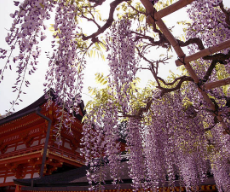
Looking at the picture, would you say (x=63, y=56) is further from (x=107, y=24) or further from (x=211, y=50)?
(x=211, y=50)

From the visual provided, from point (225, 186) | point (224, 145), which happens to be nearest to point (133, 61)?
point (224, 145)

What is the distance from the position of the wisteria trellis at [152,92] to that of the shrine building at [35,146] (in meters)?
4.27

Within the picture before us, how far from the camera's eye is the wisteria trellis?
7.66 feet

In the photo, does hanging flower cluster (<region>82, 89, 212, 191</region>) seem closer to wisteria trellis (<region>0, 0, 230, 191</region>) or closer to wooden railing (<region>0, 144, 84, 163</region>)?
wisteria trellis (<region>0, 0, 230, 191</region>)

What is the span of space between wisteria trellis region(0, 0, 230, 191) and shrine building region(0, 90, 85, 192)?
4.27 m

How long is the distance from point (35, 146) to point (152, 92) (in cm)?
610

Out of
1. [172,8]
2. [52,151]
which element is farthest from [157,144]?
[52,151]

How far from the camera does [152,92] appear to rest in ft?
15.8

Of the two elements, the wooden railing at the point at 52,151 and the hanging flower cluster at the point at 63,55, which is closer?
the hanging flower cluster at the point at 63,55

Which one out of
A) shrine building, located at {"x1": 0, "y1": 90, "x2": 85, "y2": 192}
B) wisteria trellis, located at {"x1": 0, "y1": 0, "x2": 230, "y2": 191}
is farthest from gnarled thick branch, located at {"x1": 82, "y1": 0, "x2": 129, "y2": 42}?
shrine building, located at {"x1": 0, "y1": 90, "x2": 85, "y2": 192}

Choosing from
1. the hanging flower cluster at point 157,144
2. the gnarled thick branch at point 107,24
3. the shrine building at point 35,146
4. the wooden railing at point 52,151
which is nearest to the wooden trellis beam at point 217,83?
the hanging flower cluster at point 157,144

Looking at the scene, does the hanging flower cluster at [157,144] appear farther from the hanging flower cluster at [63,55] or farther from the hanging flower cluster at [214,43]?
the hanging flower cluster at [63,55]

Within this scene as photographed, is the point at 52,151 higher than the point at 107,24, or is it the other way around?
the point at 107,24

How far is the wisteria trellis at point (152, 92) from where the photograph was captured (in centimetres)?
234
